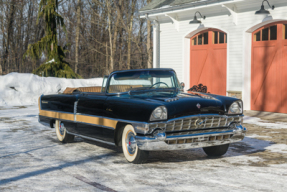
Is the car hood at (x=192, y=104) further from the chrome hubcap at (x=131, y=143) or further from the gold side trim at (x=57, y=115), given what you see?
the gold side trim at (x=57, y=115)

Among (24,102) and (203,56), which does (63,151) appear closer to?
(203,56)

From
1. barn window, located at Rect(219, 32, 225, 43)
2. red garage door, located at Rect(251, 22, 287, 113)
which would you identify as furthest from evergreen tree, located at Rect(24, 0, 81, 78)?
red garage door, located at Rect(251, 22, 287, 113)

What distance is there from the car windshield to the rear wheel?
66.6 inches

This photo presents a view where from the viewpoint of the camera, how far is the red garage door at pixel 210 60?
48.8 ft

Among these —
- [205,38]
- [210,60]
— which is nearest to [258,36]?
[210,60]

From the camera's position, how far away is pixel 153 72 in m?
7.14

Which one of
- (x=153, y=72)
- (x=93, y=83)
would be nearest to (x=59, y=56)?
(x=93, y=83)

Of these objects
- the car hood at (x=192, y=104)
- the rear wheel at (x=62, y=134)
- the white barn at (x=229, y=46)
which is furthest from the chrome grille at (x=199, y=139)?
the white barn at (x=229, y=46)

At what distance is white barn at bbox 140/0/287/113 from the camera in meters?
12.9

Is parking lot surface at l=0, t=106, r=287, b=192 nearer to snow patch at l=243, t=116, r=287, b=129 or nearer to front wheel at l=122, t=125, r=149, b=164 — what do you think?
front wheel at l=122, t=125, r=149, b=164

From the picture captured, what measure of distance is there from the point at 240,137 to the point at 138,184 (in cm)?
212

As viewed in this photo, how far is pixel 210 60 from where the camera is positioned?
15383mm

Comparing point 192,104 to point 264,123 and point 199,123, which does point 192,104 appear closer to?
point 199,123

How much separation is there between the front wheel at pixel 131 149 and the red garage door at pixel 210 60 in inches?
366
